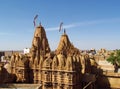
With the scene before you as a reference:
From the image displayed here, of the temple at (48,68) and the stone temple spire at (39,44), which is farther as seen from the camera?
the stone temple spire at (39,44)

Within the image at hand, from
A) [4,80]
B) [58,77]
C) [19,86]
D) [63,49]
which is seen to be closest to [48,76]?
[58,77]

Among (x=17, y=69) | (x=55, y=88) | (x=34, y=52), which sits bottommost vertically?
(x=55, y=88)

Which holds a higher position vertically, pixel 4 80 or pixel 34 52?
pixel 34 52

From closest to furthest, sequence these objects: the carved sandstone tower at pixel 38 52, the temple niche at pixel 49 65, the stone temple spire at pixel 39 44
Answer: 1. the temple niche at pixel 49 65
2. the carved sandstone tower at pixel 38 52
3. the stone temple spire at pixel 39 44

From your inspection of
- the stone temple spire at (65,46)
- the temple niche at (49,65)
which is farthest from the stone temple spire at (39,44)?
the stone temple spire at (65,46)

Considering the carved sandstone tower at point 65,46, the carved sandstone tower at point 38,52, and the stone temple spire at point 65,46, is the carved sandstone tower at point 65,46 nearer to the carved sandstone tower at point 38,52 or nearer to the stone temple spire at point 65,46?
the stone temple spire at point 65,46

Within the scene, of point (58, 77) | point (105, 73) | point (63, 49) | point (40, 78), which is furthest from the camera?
point (63, 49)

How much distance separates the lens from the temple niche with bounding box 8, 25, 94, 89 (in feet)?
84.5

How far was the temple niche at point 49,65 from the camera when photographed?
25750 mm

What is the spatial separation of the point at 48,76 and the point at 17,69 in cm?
512

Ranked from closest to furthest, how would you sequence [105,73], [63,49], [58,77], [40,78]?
[58,77] < [40,78] < [105,73] < [63,49]

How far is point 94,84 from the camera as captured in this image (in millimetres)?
28828

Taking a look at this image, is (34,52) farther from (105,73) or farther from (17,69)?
(105,73)

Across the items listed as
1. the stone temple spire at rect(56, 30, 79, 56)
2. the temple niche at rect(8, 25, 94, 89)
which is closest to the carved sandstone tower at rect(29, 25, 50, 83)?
the temple niche at rect(8, 25, 94, 89)
